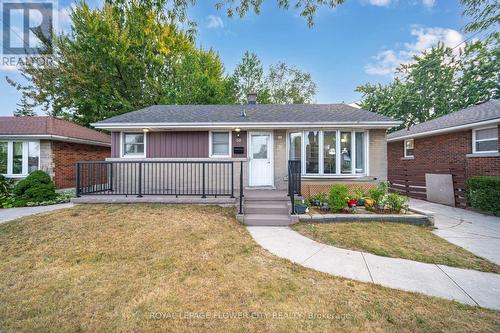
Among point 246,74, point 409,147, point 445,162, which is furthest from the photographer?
point 246,74

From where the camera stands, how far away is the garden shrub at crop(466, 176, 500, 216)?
6762mm

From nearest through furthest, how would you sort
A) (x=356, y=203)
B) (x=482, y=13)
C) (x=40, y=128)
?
(x=482, y=13) < (x=356, y=203) < (x=40, y=128)

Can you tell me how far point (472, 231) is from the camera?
17.4 feet

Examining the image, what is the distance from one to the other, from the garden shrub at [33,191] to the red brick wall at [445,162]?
1661cm

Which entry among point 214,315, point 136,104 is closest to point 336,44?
point 214,315

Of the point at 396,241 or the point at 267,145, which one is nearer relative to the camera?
the point at 396,241

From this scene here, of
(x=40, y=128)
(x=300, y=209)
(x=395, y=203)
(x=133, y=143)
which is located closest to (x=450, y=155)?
(x=395, y=203)

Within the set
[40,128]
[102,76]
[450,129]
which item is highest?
[102,76]

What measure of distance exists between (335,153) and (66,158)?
1341cm

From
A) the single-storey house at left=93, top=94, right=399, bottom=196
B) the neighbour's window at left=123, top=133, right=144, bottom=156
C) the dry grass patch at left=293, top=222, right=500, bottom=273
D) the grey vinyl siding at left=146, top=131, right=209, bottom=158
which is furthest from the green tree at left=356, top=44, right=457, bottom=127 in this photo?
the neighbour's window at left=123, top=133, right=144, bottom=156

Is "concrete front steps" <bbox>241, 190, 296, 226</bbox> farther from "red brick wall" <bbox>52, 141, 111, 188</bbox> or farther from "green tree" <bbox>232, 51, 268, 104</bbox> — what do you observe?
"green tree" <bbox>232, 51, 268, 104</bbox>

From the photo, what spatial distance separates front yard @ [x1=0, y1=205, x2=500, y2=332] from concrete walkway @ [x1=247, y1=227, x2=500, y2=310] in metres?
0.21

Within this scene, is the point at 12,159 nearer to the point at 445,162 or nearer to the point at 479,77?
the point at 445,162

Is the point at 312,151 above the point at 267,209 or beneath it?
above
